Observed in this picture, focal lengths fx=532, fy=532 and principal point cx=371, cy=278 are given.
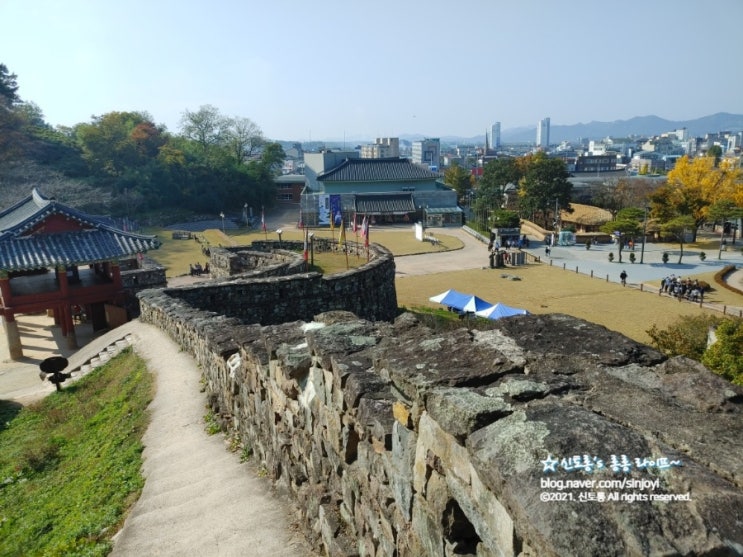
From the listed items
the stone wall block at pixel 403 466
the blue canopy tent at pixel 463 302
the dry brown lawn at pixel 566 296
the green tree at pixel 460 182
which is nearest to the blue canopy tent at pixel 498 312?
the blue canopy tent at pixel 463 302

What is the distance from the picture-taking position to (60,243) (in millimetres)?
20812

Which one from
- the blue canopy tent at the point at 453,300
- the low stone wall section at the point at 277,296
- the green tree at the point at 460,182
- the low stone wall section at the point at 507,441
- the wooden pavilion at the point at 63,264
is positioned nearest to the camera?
the low stone wall section at the point at 507,441

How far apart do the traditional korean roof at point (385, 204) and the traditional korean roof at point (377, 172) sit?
2835 mm

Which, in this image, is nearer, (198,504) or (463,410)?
(463,410)

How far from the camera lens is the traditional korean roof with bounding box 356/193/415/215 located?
205ft

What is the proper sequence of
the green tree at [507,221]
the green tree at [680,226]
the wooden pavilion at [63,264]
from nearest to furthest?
the wooden pavilion at [63,264] < the green tree at [680,226] < the green tree at [507,221]

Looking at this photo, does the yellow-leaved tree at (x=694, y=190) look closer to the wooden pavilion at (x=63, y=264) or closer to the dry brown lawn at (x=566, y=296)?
the dry brown lawn at (x=566, y=296)

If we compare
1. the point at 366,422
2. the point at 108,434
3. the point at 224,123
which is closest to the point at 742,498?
the point at 366,422

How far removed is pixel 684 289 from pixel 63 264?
3033 cm

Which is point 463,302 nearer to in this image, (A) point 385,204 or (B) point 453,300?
(B) point 453,300

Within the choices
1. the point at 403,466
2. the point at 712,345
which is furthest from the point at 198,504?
the point at 712,345

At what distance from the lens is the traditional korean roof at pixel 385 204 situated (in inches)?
2462

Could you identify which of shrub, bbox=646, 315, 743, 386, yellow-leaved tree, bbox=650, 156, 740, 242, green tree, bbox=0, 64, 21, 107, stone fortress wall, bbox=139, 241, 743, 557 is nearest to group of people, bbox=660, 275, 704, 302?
shrub, bbox=646, 315, 743, 386

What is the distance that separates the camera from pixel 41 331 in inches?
898
